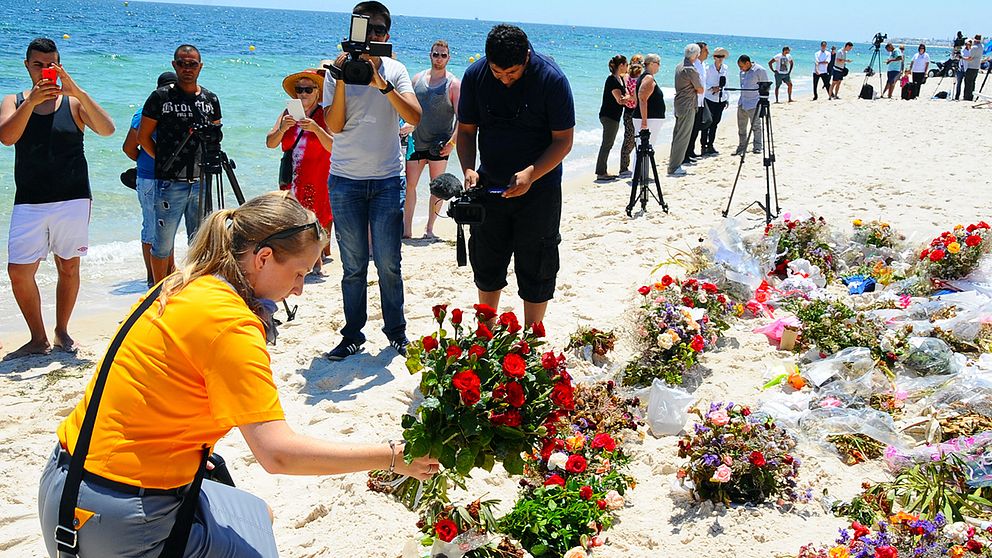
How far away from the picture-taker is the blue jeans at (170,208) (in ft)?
19.1

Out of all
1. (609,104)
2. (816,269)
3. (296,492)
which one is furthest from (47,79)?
(609,104)

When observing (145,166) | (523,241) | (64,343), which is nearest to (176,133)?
(145,166)

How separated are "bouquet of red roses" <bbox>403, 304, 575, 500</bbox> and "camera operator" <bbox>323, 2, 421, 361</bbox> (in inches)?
96.0

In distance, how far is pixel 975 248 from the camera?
221 inches

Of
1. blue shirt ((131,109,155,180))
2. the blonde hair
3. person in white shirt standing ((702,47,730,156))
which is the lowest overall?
blue shirt ((131,109,155,180))

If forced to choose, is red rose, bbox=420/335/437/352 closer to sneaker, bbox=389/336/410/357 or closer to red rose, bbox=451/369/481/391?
red rose, bbox=451/369/481/391

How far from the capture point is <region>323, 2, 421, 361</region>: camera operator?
496 cm

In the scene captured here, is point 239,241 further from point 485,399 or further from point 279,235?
point 485,399

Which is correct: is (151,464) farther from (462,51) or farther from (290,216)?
(462,51)

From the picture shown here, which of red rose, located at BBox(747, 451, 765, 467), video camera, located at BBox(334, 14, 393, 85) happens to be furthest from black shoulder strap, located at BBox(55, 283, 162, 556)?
video camera, located at BBox(334, 14, 393, 85)

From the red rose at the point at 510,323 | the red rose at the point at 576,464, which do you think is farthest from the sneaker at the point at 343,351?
the red rose at the point at 510,323

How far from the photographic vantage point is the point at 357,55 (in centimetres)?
472

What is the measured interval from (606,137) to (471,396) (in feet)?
31.9

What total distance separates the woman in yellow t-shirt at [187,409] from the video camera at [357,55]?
8.55ft
